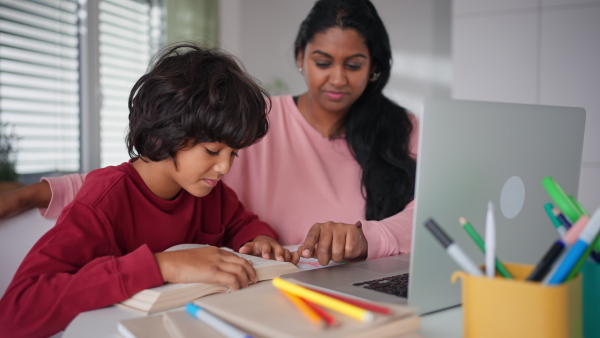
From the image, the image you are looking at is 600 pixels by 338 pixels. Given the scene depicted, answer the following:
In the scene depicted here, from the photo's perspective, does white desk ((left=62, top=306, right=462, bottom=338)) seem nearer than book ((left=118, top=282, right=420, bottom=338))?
No

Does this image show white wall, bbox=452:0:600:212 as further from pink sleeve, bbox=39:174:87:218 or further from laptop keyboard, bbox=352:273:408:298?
pink sleeve, bbox=39:174:87:218

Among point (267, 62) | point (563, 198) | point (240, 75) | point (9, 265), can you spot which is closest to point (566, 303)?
point (563, 198)

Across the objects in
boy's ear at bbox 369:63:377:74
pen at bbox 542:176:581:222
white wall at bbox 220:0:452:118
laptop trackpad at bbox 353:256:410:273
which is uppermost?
white wall at bbox 220:0:452:118

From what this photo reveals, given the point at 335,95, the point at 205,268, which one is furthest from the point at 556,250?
the point at 335,95

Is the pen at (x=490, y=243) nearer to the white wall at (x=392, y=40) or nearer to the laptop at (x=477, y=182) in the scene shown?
the laptop at (x=477, y=182)

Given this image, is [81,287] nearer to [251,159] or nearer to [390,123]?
[251,159]

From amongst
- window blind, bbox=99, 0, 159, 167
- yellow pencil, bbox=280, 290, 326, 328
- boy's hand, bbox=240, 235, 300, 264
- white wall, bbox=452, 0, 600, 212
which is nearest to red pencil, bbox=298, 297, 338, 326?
yellow pencil, bbox=280, 290, 326, 328

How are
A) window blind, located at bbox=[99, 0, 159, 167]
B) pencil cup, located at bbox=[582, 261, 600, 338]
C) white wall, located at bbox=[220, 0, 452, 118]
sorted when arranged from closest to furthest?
pencil cup, located at bbox=[582, 261, 600, 338]
window blind, located at bbox=[99, 0, 159, 167]
white wall, located at bbox=[220, 0, 452, 118]

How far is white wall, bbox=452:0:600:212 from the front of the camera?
2.24 meters

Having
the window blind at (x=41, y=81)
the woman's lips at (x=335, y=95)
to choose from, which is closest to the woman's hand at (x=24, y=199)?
the woman's lips at (x=335, y=95)

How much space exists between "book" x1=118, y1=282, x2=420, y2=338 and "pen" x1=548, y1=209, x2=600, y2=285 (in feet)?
0.52

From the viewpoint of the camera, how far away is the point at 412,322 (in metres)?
0.56

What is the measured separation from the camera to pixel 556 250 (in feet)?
1.55

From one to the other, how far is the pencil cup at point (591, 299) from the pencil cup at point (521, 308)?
0.08 metres
